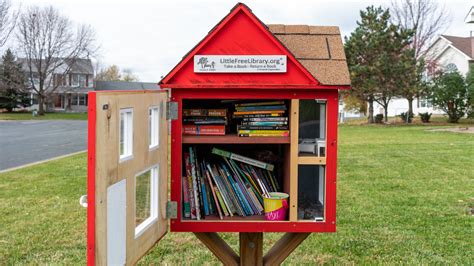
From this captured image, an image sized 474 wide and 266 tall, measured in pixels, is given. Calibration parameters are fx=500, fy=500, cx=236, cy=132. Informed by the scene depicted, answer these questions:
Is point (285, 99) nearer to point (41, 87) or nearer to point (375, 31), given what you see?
point (375, 31)

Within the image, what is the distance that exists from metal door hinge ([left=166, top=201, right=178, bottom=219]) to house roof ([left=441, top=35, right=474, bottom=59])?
3433 centimetres

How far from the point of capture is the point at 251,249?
10.4 ft

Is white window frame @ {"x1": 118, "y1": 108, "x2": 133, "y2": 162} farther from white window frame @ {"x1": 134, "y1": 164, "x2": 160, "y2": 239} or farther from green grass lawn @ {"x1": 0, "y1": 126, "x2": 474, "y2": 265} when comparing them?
green grass lawn @ {"x1": 0, "y1": 126, "x2": 474, "y2": 265}

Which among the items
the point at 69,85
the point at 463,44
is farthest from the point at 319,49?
the point at 69,85

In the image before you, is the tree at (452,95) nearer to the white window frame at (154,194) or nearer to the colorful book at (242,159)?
the colorful book at (242,159)

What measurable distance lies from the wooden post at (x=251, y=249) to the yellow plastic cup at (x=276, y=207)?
41 centimetres

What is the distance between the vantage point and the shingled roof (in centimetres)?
263

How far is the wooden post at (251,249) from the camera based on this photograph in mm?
3145

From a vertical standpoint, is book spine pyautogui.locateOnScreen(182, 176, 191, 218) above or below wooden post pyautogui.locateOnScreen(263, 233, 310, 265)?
above

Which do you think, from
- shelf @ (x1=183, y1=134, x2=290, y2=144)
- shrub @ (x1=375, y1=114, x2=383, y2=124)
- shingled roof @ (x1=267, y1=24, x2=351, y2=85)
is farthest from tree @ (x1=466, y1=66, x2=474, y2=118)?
shelf @ (x1=183, y1=134, x2=290, y2=144)

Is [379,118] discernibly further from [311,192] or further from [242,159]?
[242,159]

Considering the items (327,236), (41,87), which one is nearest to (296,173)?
(327,236)

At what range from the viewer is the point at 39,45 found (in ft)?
134

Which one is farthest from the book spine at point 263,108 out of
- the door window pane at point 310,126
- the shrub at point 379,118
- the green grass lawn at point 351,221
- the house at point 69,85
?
the house at point 69,85
